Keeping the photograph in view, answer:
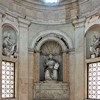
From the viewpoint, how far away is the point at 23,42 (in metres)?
14.2

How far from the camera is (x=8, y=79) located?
517 inches

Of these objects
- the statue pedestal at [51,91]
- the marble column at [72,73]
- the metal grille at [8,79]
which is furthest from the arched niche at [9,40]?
the marble column at [72,73]

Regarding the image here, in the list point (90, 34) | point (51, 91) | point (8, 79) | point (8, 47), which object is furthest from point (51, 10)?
point (8, 79)

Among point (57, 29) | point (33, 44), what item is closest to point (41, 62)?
point (33, 44)

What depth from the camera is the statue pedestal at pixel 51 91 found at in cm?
1425

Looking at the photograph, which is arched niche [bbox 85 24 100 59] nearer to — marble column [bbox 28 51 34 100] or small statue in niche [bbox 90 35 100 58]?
small statue in niche [bbox 90 35 100 58]

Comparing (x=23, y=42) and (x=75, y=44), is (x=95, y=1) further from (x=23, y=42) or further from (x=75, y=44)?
(x=23, y=42)

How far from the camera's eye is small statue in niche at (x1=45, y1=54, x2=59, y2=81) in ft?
47.9

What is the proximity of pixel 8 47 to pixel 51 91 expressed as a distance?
3.91 metres

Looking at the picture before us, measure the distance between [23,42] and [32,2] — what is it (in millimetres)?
2874

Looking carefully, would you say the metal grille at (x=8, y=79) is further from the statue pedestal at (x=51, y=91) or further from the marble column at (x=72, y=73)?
the marble column at (x=72, y=73)

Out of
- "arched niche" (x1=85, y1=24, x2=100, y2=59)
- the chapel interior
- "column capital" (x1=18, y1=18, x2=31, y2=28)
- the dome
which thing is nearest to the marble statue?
the chapel interior

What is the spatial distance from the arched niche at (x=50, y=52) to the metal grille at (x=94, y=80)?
5.77 ft

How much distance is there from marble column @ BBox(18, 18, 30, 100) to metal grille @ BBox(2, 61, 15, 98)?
52cm
